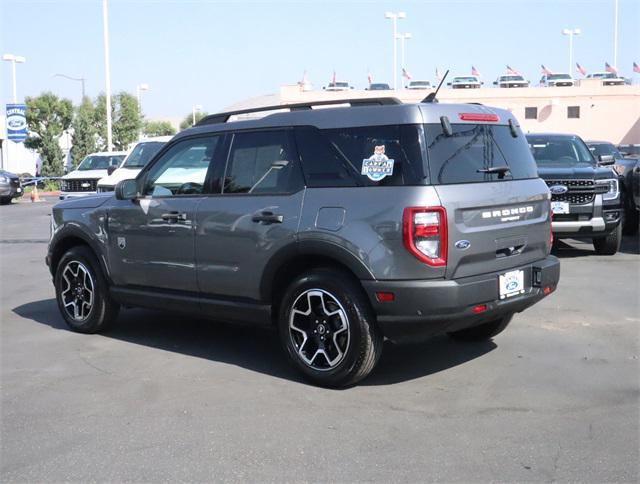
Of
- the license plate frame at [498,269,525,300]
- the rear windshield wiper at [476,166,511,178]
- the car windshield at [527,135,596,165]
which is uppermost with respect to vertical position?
the car windshield at [527,135,596,165]

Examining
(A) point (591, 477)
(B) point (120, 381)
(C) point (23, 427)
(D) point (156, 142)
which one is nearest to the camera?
(A) point (591, 477)

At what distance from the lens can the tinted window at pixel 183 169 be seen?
622 cm

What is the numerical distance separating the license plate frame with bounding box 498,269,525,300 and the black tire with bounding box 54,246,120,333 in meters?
3.62

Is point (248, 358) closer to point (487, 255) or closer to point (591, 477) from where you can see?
point (487, 255)

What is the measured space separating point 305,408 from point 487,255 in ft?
5.25

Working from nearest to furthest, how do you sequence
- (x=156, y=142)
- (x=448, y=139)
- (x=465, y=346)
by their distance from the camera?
(x=448, y=139) → (x=465, y=346) → (x=156, y=142)

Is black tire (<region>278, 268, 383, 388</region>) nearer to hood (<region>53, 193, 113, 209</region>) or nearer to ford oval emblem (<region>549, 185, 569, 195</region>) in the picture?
hood (<region>53, 193, 113, 209</region>)

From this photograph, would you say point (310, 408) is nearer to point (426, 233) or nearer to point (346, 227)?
point (346, 227)

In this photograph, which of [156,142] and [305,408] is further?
[156,142]

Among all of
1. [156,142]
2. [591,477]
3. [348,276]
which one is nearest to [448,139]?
[348,276]

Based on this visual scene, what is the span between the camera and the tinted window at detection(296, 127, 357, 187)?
5.27 metres

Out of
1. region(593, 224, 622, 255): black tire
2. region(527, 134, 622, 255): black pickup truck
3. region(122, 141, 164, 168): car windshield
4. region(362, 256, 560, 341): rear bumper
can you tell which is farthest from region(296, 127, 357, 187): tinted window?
region(122, 141, 164, 168): car windshield

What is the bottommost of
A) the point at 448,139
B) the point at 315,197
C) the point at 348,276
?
the point at 348,276

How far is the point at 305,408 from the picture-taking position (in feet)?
16.2
